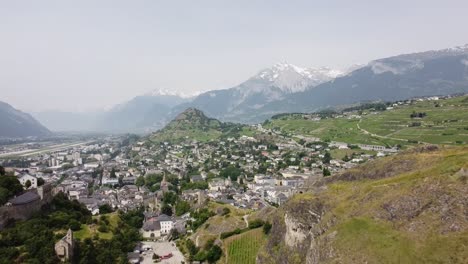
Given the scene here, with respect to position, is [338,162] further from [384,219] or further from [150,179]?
[384,219]

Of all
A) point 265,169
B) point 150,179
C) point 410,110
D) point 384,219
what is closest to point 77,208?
point 384,219

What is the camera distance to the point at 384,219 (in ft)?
123

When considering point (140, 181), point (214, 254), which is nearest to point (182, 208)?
point (214, 254)

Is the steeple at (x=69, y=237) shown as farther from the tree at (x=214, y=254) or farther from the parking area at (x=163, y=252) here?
the tree at (x=214, y=254)

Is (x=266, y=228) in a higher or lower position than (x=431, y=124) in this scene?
lower

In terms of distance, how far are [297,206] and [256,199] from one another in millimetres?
55909

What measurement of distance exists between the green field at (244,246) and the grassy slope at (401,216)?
1313cm

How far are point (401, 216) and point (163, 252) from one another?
52.7 metres

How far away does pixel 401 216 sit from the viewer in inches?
1442

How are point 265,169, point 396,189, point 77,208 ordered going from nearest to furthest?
point 396,189 → point 77,208 → point 265,169

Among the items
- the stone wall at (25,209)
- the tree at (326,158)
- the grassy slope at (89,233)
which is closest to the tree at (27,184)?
the stone wall at (25,209)

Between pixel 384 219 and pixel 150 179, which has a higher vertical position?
pixel 384 219

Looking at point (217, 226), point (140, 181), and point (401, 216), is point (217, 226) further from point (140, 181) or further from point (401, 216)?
point (140, 181)

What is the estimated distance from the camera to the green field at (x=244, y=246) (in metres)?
62.1
